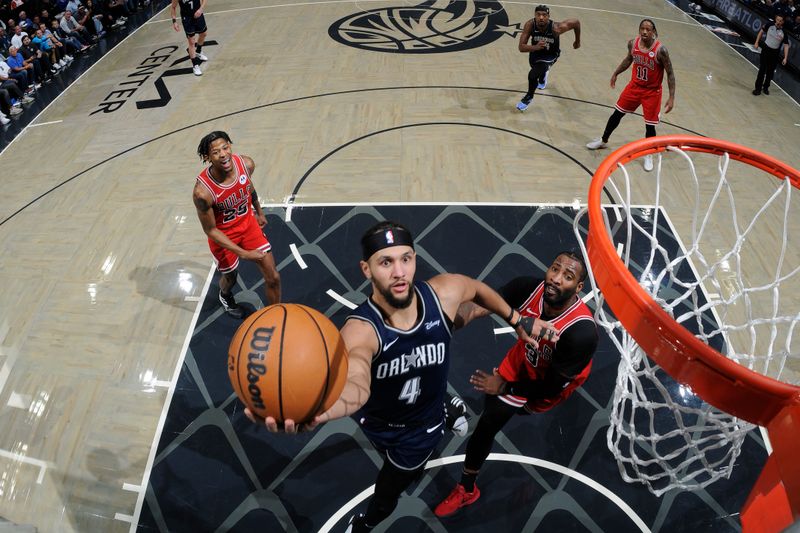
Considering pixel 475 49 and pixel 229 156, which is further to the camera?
pixel 475 49

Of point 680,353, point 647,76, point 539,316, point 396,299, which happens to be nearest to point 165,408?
point 396,299

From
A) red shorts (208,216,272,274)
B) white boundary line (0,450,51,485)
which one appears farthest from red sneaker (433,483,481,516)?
white boundary line (0,450,51,485)

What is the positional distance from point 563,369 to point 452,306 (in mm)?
722

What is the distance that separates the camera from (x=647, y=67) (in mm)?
5797

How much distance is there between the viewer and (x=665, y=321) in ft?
6.77

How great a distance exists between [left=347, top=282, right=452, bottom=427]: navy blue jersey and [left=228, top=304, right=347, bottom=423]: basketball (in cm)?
25

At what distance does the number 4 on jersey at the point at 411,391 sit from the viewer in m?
2.47

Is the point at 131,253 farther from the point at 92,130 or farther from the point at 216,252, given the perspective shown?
the point at 92,130

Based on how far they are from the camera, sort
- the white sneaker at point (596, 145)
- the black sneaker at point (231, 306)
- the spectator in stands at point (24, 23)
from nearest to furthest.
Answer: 1. the black sneaker at point (231, 306)
2. the white sneaker at point (596, 145)
3. the spectator in stands at point (24, 23)

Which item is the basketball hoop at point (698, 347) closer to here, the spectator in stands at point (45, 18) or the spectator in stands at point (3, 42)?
the spectator in stands at point (3, 42)

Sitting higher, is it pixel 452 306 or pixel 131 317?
pixel 452 306

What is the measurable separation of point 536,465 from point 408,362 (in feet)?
5.55

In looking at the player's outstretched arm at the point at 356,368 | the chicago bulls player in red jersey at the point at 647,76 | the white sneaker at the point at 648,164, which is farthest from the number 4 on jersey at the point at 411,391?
the white sneaker at the point at 648,164

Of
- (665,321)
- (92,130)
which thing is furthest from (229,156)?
(92,130)
